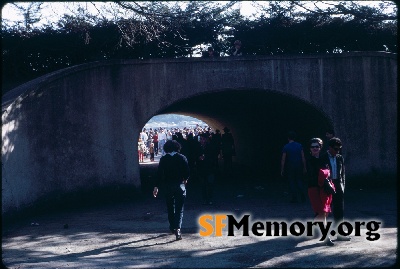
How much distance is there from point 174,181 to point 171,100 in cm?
501

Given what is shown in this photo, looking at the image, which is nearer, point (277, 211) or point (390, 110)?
point (277, 211)

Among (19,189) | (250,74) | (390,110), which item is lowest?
(19,189)

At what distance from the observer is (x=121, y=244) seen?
7465 millimetres

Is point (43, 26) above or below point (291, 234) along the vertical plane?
above

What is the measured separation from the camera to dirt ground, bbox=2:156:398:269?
635 centimetres

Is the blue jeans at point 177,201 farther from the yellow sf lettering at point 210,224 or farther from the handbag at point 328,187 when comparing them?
the handbag at point 328,187

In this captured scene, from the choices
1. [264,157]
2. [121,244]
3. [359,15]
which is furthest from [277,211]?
[264,157]

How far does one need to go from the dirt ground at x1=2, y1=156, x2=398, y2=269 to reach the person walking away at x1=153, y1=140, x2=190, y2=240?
36 centimetres

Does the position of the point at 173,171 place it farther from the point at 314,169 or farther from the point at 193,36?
the point at 193,36

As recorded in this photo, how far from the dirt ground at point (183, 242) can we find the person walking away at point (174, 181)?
0.36 m

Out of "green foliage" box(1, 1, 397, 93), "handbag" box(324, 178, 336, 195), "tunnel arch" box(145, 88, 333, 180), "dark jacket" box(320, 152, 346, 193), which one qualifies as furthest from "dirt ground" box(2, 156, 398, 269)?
"green foliage" box(1, 1, 397, 93)

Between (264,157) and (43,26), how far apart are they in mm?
9778

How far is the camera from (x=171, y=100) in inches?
488

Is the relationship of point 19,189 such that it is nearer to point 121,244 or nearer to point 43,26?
point 121,244
